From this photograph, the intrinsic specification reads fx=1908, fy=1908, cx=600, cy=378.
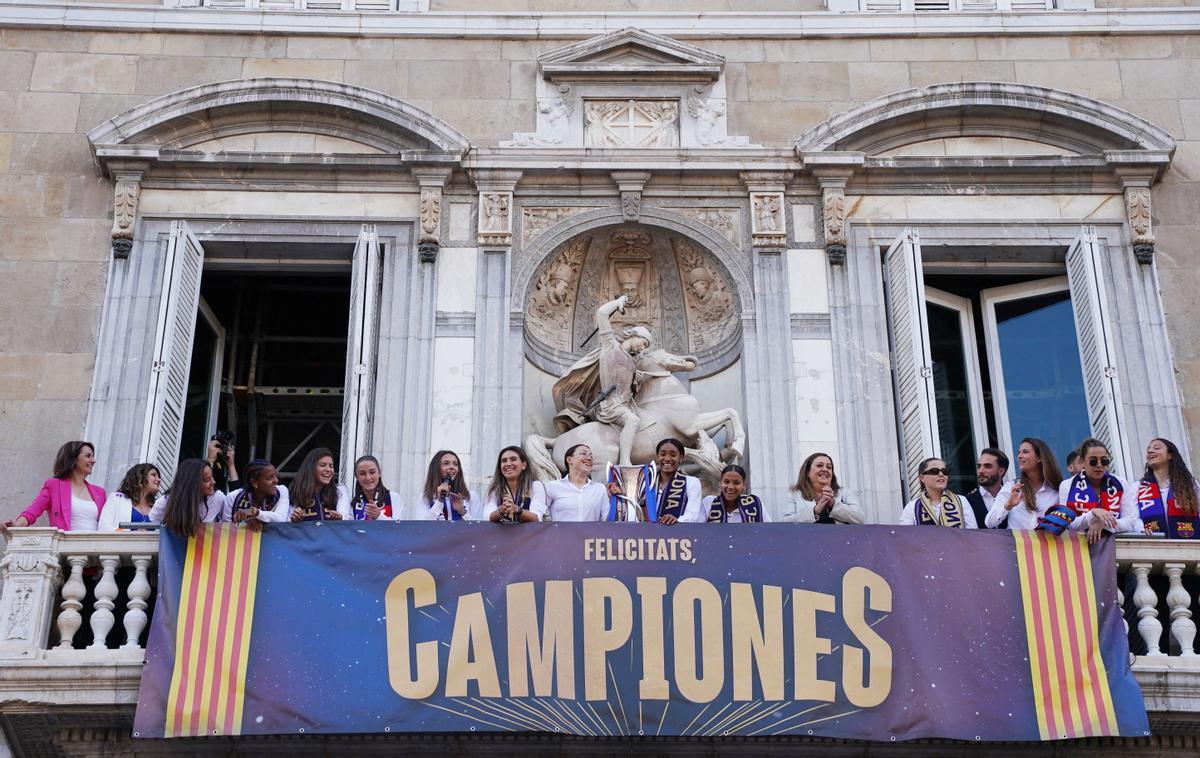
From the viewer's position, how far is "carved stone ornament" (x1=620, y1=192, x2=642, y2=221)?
53.0 feet

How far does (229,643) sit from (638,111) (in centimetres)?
648

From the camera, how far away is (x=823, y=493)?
44.2ft

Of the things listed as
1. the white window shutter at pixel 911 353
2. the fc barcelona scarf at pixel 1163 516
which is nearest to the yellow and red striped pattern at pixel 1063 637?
the fc barcelona scarf at pixel 1163 516

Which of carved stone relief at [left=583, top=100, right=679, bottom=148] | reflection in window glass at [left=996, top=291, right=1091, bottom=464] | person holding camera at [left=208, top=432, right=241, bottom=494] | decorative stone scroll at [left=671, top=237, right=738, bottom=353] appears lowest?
person holding camera at [left=208, top=432, right=241, bottom=494]

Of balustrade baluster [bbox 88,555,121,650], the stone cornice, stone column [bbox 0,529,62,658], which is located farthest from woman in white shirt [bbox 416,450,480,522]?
the stone cornice

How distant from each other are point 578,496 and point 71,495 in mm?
3600

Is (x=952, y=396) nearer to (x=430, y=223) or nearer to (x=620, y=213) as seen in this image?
(x=620, y=213)

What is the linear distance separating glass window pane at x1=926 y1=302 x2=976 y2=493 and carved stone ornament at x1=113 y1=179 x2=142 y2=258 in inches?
263

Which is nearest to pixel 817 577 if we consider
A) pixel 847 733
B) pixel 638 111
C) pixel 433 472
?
pixel 847 733

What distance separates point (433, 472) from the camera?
13.5m

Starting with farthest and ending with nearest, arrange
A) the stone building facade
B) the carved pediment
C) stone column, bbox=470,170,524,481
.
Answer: the carved pediment
the stone building facade
stone column, bbox=470,170,524,481

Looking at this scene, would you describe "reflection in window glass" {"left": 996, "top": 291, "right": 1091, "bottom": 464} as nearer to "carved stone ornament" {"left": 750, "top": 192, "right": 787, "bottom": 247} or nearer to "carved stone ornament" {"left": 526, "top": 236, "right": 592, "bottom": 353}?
"carved stone ornament" {"left": 750, "top": 192, "right": 787, "bottom": 247}

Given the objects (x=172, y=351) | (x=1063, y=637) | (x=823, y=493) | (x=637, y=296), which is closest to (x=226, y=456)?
(x=172, y=351)

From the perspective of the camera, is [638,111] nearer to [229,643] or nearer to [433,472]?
[433,472]
